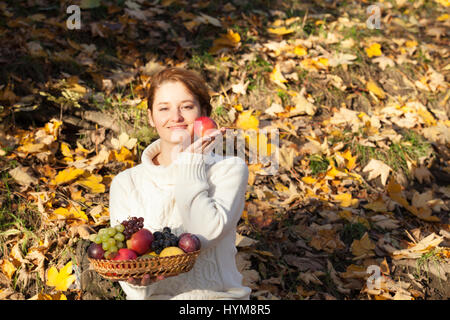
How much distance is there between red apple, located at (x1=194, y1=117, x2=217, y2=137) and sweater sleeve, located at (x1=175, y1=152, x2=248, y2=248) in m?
0.12

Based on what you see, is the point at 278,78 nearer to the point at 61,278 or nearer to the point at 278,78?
the point at 278,78

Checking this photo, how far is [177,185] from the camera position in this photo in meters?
2.38

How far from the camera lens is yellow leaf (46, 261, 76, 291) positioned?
3.45 meters

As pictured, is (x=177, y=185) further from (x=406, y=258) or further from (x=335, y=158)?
(x=335, y=158)

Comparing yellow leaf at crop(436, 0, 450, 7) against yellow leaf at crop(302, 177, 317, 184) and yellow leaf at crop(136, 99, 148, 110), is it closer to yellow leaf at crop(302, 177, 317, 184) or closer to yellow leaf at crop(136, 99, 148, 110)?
yellow leaf at crop(302, 177, 317, 184)

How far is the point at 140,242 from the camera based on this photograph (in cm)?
218

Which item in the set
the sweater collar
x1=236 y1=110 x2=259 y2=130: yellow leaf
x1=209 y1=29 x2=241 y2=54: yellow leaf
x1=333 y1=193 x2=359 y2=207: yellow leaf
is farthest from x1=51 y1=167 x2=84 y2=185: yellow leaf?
x1=209 y1=29 x2=241 y2=54: yellow leaf

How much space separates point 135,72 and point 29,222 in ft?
6.73

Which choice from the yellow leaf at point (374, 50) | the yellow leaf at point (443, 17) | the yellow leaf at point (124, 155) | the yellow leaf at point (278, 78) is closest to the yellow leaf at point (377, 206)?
the yellow leaf at point (278, 78)

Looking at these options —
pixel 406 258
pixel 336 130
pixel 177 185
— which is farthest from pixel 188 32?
pixel 177 185

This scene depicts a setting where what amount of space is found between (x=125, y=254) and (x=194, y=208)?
38 centimetres

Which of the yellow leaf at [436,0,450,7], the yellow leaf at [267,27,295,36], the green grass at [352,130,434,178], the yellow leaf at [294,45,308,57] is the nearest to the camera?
the green grass at [352,130,434,178]

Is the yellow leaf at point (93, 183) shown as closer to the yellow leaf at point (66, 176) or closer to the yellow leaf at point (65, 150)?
the yellow leaf at point (66, 176)

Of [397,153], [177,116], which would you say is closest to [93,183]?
[177,116]
